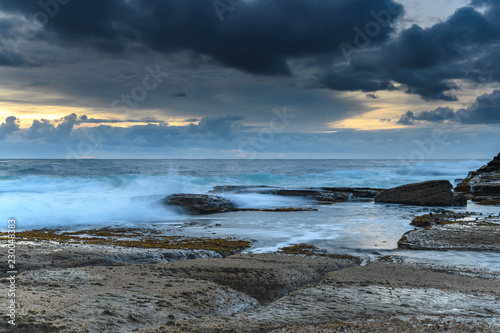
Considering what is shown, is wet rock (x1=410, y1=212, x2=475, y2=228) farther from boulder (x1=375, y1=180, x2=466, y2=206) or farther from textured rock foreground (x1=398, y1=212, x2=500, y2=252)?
boulder (x1=375, y1=180, x2=466, y2=206)

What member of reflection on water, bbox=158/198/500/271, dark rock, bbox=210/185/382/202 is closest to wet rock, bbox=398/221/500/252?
reflection on water, bbox=158/198/500/271

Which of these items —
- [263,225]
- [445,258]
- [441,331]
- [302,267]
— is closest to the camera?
[441,331]

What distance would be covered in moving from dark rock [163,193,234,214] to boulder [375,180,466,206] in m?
10.3

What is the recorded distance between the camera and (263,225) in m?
14.1

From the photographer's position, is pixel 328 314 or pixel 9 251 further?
pixel 9 251

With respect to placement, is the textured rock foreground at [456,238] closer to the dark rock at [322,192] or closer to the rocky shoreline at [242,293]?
the rocky shoreline at [242,293]

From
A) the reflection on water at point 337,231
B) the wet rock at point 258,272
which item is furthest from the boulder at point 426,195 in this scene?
the wet rock at point 258,272

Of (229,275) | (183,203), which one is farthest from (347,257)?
(183,203)

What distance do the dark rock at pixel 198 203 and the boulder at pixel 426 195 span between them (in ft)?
33.9

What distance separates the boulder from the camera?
68.7 ft

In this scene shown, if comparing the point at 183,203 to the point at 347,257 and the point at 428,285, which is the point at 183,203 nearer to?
the point at 347,257

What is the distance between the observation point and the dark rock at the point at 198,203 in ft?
61.0

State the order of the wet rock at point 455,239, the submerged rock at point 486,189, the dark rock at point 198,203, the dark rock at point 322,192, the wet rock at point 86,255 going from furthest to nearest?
the dark rock at point 322,192, the submerged rock at point 486,189, the dark rock at point 198,203, the wet rock at point 455,239, the wet rock at point 86,255

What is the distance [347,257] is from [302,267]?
233 centimetres
